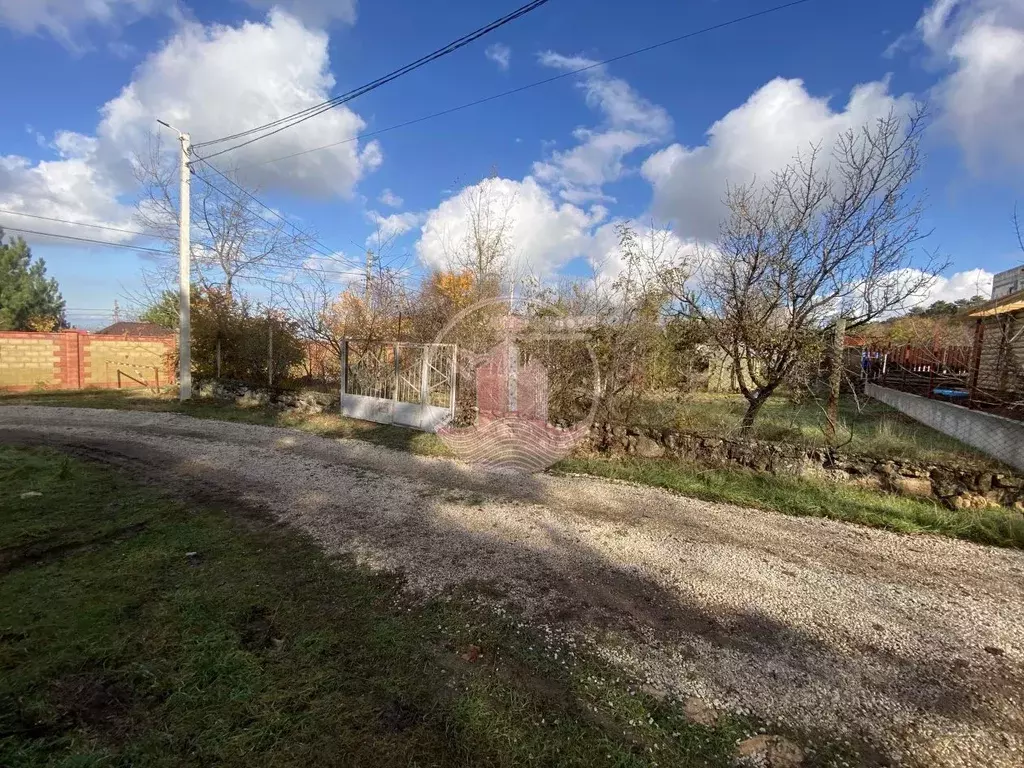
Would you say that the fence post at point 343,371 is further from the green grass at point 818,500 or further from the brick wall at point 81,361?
the brick wall at point 81,361

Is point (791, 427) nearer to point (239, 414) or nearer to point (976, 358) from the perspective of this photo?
point (976, 358)

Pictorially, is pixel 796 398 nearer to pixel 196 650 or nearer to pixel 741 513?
Answer: pixel 741 513

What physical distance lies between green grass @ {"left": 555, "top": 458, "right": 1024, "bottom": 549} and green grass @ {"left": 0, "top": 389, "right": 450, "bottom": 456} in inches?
112

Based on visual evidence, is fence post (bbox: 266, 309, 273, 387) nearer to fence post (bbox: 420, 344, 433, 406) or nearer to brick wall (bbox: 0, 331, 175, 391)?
fence post (bbox: 420, 344, 433, 406)

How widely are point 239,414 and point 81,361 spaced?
9.33 metres

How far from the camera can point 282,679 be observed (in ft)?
7.16

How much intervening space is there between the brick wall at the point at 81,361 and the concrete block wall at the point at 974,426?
19.9 m

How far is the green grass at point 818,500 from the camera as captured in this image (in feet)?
→ 14.0

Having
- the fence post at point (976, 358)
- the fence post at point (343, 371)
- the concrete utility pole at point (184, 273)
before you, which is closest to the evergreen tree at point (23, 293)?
the concrete utility pole at point (184, 273)

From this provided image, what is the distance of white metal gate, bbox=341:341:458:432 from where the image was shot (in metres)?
8.30

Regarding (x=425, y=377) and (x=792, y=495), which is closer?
(x=792, y=495)

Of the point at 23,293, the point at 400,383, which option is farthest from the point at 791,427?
the point at 23,293

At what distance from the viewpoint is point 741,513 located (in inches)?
186

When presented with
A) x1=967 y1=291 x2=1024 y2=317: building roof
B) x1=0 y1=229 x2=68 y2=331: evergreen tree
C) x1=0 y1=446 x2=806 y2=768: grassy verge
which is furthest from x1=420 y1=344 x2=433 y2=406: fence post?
x1=0 y1=229 x2=68 y2=331: evergreen tree
